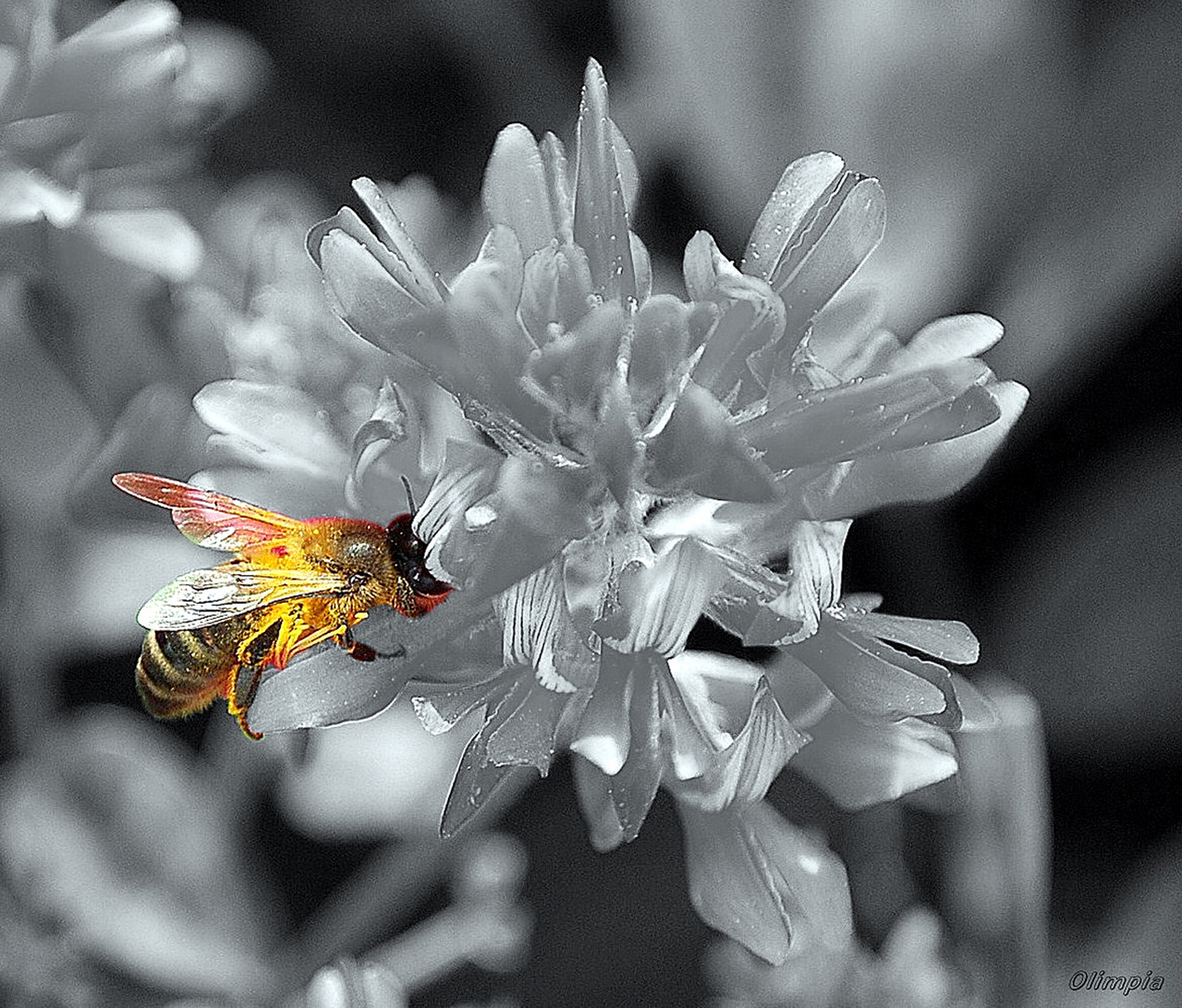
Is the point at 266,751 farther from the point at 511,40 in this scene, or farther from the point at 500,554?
the point at 500,554

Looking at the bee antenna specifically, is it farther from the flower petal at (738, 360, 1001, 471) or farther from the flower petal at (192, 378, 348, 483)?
the flower petal at (738, 360, 1001, 471)

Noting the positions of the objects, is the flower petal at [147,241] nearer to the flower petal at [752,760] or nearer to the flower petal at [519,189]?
the flower petal at [519,189]

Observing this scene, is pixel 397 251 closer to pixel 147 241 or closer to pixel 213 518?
pixel 213 518

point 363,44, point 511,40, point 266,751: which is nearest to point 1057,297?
point 511,40

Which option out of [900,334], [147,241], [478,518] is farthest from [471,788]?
[900,334]

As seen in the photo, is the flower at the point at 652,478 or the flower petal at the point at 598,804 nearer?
the flower at the point at 652,478

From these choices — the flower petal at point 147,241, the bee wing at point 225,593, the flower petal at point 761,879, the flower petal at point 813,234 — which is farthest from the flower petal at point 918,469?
the flower petal at point 147,241
